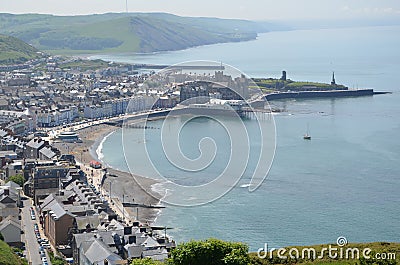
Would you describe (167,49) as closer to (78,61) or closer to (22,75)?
(78,61)

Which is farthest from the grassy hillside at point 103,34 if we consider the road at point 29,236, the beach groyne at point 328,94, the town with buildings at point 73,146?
the road at point 29,236

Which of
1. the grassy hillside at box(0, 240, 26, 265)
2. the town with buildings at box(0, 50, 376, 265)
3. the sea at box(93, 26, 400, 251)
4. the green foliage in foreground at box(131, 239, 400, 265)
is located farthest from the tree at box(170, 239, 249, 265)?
the sea at box(93, 26, 400, 251)

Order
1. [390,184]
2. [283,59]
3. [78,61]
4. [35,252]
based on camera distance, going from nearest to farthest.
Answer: [35,252]
[390,184]
[78,61]
[283,59]

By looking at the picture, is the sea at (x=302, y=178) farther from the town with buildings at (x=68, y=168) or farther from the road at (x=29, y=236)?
the road at (x=29, y=236)

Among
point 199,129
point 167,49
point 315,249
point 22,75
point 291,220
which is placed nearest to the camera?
point 315,249

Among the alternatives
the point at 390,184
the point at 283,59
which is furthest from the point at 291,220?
the point at 283,59

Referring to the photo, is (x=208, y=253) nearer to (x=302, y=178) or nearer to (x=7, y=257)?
(x=7, y=257)

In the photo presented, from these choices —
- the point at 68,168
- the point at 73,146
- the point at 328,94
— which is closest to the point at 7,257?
the point at 68,168
